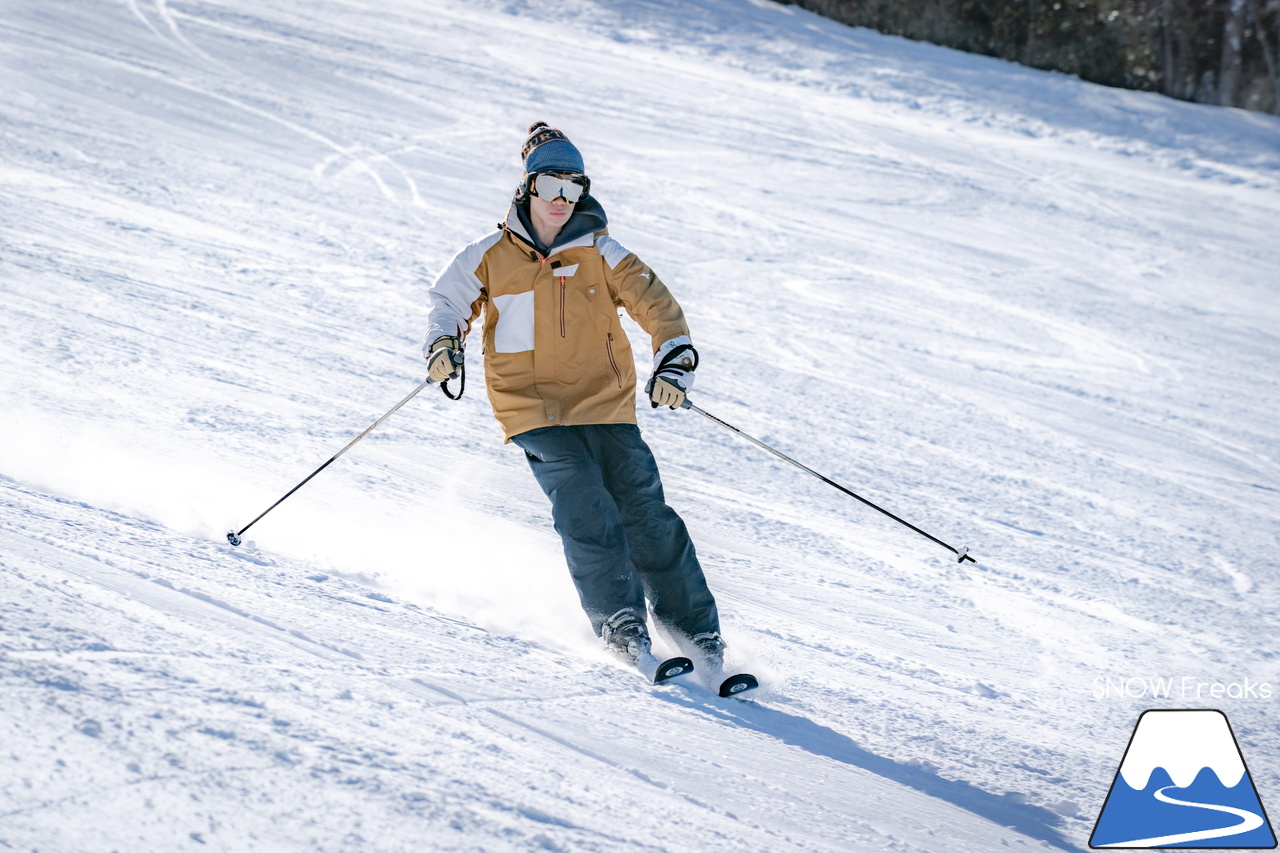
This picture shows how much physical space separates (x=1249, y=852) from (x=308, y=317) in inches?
207

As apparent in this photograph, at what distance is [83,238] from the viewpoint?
642 cm

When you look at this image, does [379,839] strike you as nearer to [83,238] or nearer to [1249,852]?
[1249,852]

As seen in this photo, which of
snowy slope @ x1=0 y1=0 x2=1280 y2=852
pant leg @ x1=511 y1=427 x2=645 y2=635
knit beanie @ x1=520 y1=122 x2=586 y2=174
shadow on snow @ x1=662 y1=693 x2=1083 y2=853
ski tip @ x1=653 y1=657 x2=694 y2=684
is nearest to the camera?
snowy slope @ x1=0 y1=0 x2=1280 y2=852

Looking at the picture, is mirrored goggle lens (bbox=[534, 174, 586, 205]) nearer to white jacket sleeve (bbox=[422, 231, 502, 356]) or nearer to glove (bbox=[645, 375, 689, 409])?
white jacket sleeve (bbox=[422, 231, 502, 356])

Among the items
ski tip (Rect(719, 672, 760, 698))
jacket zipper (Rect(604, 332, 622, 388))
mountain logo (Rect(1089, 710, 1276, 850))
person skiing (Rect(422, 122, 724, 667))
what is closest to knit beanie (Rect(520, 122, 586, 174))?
person skiing (Rect(422, 122, 724, 667))

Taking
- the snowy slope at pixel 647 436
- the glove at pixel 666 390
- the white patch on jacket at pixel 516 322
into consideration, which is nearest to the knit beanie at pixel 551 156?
the white patch on jacket at pixel 516 322

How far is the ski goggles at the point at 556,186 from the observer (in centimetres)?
326

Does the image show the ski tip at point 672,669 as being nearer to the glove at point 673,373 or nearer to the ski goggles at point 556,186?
the glove at point 673,373

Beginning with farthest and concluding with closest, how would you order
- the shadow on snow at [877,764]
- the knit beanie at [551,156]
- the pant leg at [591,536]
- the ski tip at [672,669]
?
the knit beanie at [551,156]
the pant leg at [591,536]
the ski tip at [672,669]
the shadow on snow at [877,764]

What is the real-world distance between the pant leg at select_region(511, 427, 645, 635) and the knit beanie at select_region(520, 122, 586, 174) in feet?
3.00

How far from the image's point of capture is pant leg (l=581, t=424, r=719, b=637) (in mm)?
3146

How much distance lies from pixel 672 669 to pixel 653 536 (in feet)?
1.51

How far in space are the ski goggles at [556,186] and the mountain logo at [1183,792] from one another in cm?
237

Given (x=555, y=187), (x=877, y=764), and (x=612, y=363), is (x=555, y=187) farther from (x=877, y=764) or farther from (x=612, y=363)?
(x=877, y=764)
